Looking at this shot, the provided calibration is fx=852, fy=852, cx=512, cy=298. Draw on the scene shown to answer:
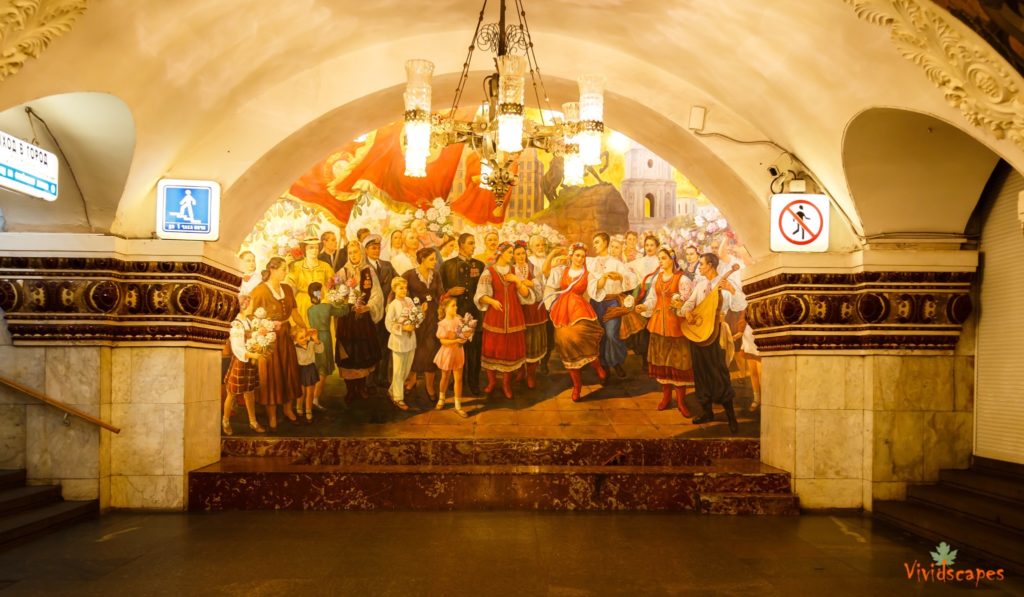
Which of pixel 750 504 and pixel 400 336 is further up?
pixel 400 336

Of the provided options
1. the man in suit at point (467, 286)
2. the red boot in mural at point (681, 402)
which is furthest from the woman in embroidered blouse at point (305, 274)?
the red boot in mural at point (681, 402)

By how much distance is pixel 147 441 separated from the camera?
675 centimetres

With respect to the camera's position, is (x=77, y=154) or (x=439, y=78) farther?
(x=439, y=78)

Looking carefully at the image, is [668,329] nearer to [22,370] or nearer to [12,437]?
[22,370]

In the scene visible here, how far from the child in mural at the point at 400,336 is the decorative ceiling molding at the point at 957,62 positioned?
6.38 m

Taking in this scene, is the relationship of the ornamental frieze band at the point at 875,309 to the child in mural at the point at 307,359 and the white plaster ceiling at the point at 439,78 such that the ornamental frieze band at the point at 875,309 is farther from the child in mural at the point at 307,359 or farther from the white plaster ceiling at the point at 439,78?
the child in mural at the point at 307,359

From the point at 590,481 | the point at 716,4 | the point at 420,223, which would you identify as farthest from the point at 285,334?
the point at 716,4

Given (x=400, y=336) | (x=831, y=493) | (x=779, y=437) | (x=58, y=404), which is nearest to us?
(x=58, y=404)

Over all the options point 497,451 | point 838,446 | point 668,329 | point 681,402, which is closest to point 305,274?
point 497,451

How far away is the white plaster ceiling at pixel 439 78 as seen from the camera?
5168 millimetres

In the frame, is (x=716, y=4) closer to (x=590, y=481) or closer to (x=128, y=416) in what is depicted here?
(x=590, y=481)

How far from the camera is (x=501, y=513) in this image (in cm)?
679

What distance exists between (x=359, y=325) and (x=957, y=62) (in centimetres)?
707

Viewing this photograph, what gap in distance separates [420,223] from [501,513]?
4.35 m
